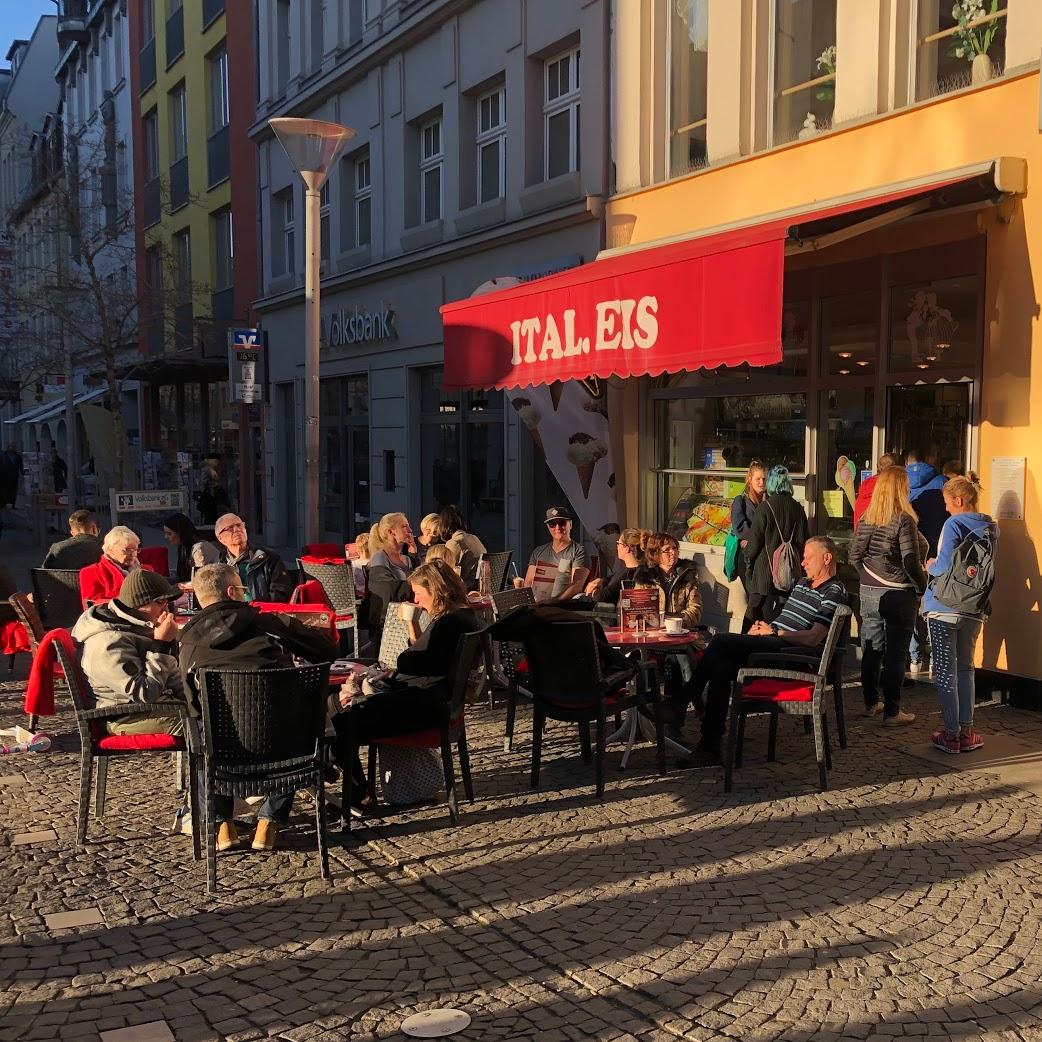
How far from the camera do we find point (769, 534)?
957cm

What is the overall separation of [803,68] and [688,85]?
164 centimetres

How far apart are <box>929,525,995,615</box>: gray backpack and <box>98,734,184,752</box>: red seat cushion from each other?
4520 mm

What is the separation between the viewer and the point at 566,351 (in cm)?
966

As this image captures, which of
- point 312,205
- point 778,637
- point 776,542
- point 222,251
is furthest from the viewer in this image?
point 222,251

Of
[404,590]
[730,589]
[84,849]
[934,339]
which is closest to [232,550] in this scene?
[404,590]

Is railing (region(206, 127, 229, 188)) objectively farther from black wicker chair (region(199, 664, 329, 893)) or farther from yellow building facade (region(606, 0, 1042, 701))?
black wicker chair (region(199, 664, 329, 893))

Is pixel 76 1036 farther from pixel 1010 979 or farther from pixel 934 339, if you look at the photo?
pixel 934 339

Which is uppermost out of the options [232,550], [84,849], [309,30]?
[309,30]

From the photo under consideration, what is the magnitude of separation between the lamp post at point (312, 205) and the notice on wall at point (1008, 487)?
5799 millimetres

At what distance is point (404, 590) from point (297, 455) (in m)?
13.8

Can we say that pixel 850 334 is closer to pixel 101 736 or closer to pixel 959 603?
pixel 959 603

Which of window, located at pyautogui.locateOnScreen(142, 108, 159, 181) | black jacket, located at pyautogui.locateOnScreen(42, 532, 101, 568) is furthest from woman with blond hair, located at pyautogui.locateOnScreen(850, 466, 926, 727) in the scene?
window, located at pyautogui.locateOnScreen(142, 108, 159, 181)

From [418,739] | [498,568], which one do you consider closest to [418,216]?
[498,568]

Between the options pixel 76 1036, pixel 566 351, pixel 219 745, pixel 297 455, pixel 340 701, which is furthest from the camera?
pixel 297 455
